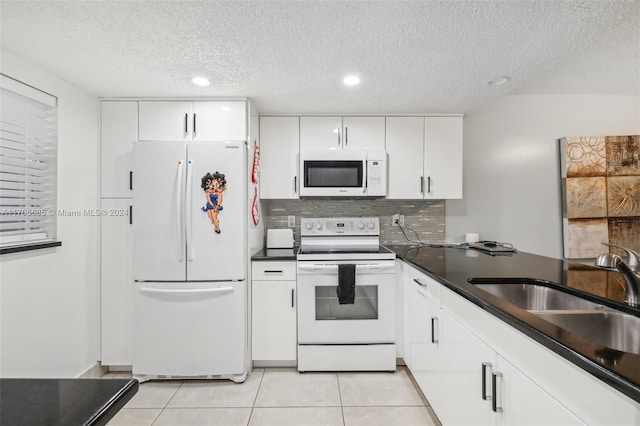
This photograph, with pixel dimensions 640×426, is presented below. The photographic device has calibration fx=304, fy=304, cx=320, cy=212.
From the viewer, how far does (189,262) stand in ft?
7.45

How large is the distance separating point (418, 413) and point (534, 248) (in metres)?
1.89

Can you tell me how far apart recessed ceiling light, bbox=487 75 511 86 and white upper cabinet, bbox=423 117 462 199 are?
0.65 metres

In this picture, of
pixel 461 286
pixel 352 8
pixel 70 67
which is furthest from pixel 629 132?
pixel 70 67

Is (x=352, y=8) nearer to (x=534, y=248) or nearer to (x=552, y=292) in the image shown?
(x=552, y=292)

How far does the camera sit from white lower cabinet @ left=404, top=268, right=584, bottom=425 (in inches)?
38.5

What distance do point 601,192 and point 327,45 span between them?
9.02 feet

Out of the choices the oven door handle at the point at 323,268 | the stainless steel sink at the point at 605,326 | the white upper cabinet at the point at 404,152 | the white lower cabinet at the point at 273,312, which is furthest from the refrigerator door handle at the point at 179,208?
the stainless steel sink at the point at 605,326

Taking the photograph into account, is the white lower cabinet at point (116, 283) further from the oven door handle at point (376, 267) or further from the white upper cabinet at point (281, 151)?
the oven door handle at point (376, 267)

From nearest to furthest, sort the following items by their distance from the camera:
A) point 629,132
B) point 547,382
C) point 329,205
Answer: point 547,382 → point 629,132 → point 329,205

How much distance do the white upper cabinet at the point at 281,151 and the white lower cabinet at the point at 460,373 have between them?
1.33 meters

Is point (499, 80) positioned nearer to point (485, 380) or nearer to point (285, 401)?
point (485, 380)

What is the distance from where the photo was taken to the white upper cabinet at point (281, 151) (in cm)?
280

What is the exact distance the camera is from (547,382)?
90cm

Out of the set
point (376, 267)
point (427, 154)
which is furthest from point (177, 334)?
point (427, 154)
